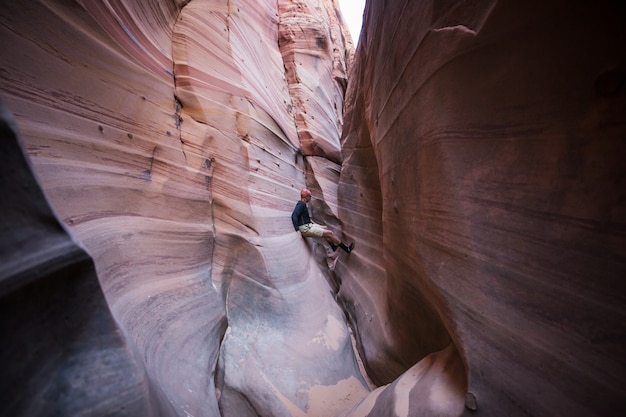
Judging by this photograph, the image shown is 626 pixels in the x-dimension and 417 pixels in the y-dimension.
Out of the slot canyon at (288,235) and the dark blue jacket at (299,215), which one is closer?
the slot canyon at (288,235)

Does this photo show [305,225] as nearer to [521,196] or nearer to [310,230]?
[310,230]

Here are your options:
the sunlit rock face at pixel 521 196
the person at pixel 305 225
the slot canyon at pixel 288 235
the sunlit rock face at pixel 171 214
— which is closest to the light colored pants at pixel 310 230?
the person at pixel 305 225

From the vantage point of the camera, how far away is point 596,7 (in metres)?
0.83

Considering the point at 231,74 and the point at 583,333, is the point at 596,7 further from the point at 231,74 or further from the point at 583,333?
the point at 231,74

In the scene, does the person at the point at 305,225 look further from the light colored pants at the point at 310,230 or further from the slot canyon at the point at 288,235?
the slot canyon at the point at 288,235

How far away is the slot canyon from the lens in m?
0.83

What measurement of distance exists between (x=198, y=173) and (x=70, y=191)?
1.30m

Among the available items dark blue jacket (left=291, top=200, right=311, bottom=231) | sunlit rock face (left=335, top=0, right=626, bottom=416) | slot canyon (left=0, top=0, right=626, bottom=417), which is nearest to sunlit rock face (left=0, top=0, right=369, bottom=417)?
slot canyon (left=0, top=0, right=626, bottom=417)

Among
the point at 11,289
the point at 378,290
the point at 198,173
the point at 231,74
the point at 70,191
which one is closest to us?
the point at 11,289

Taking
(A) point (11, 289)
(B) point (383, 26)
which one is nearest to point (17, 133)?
(A) point (11, 289)

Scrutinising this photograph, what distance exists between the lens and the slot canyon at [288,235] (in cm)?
83

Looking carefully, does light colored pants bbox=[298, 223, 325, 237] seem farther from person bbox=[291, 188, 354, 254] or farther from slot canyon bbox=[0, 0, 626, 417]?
slot canyon bbox=[0, 0, 626, 417]

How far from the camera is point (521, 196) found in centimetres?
109

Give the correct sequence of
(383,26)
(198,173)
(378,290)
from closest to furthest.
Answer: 1. (383,26)
2. (198,173)
3. (378,290)
